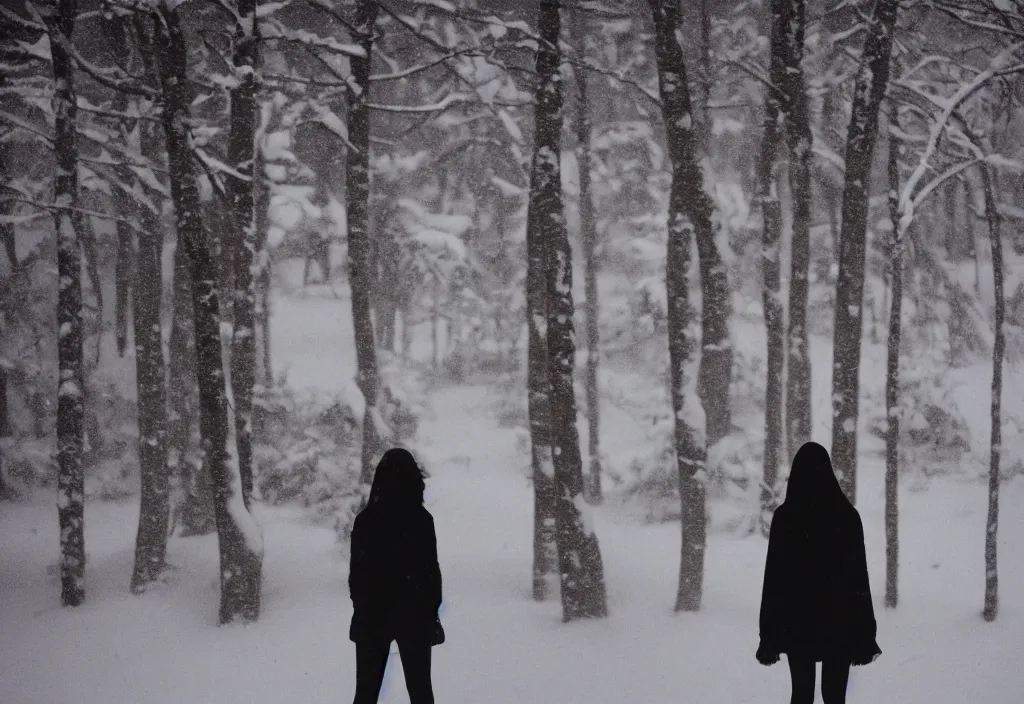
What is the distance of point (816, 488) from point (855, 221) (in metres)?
5.70

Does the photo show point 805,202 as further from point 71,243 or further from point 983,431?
point 983,431

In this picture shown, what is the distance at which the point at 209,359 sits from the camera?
900 cm

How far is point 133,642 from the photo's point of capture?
891 centimetres

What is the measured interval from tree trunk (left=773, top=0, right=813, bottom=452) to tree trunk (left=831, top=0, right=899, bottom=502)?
925mm

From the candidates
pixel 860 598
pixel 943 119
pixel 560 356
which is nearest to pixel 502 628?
pixel 560 356

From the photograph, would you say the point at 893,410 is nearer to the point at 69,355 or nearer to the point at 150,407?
the point at 150,407

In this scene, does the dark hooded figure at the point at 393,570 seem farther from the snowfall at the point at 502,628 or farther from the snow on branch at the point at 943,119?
the snow on branch at the point at 943,119

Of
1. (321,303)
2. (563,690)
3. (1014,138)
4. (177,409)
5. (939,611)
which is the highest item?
(1014,138)

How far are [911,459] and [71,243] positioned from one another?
67.2ft

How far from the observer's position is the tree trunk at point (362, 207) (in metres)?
11.4

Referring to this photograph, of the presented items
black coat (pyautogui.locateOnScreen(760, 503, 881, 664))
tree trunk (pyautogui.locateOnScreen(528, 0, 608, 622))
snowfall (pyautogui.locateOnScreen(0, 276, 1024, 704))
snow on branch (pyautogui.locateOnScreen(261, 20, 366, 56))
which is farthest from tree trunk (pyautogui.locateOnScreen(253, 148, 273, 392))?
black coat (pyautogui.locateOnScreen(760, 503, 881, 664))

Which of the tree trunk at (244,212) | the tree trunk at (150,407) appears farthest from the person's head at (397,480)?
the tree trunk at (150,407)

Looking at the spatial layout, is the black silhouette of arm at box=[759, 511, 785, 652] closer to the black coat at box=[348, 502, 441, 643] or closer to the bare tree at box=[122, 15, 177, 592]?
the black coat at box=[348, 502, 441, 643]

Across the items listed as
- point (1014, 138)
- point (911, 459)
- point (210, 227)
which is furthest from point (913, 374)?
point (210, 227)
